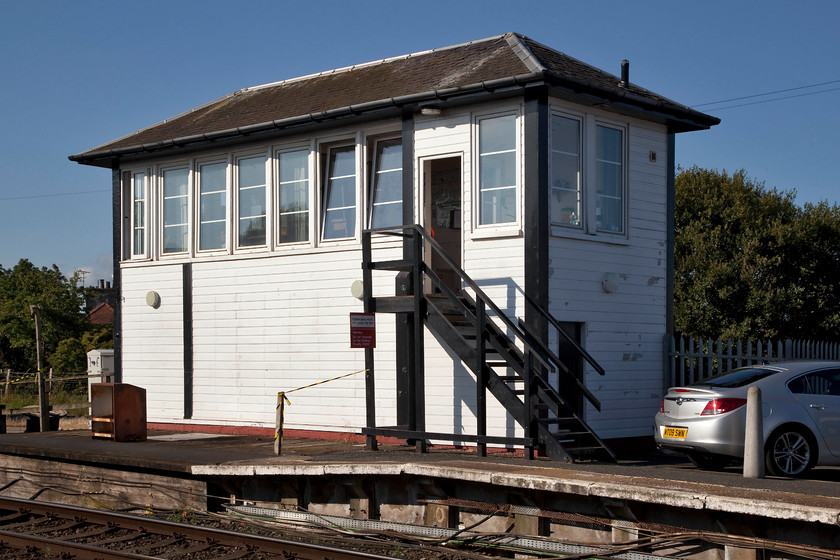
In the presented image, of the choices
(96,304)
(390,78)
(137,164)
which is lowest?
(96,304)

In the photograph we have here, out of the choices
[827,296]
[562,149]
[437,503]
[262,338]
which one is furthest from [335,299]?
[827,296]

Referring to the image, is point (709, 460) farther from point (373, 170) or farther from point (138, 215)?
point (138, 215)

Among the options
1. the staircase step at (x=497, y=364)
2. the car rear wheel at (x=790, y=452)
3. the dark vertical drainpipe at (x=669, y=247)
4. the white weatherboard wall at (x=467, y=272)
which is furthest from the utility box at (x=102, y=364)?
the car rear wheel at (x=790, y=452)

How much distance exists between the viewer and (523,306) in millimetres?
14047

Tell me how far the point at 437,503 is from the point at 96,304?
87.9 metres

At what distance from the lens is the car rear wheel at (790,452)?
11.2 m

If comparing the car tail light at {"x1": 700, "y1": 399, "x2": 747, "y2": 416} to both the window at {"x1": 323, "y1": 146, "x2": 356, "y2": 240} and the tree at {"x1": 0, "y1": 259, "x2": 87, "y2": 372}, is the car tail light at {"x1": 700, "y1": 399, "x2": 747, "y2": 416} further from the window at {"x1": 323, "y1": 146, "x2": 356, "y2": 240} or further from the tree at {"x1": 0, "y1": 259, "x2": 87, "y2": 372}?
the tree at {"x1": 0, "y1": 259, "x2": 87, "y2": 372}

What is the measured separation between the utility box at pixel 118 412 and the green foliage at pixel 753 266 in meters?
18.9

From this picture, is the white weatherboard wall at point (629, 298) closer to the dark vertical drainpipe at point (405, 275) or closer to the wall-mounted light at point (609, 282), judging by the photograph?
the wall-mounted light at point (609, 282)

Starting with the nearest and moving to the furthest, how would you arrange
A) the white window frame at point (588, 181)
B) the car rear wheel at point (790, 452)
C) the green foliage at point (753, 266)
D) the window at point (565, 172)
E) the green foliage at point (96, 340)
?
the car rear wheel at point (790, 452) → the window at point (565, 172) → the white window frame at point (588, 181) → the green foliage at point (753, 266) → the green foliage at point (96, 340)

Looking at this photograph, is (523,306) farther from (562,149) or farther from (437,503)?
(437,503)

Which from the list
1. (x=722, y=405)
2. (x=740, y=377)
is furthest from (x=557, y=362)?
(x=740, y=377)

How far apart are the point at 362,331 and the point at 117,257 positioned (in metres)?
8.33

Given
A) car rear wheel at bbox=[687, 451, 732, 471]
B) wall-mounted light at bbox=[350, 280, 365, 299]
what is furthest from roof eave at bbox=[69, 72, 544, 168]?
car rear wheel at bbox=[687, 451, 732, 471]
